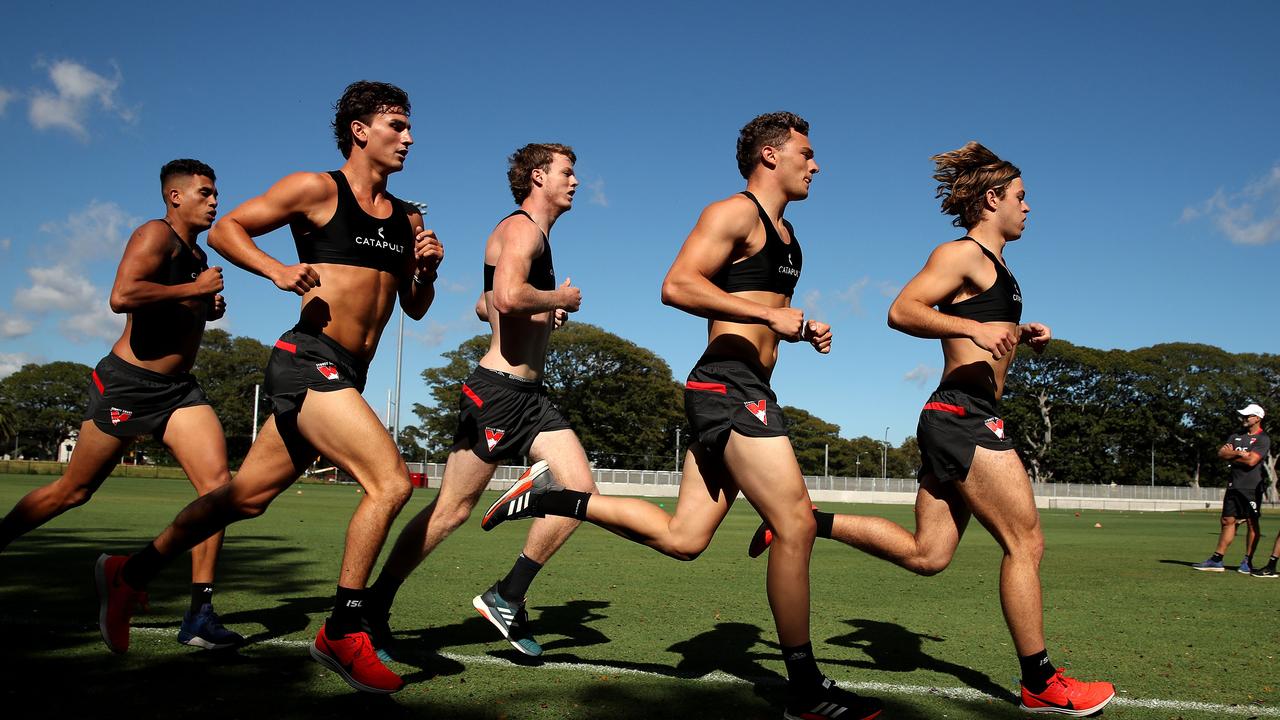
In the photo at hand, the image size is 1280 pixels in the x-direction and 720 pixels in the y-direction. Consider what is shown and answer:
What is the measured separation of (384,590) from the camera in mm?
4758

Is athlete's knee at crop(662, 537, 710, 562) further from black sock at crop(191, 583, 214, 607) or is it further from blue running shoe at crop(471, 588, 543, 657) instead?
black sock at crop(191, 583, 214, 607)

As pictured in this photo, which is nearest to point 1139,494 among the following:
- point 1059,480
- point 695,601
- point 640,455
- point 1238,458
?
point 1059,480

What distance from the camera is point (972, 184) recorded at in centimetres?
485

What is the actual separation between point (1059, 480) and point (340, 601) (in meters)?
86.7

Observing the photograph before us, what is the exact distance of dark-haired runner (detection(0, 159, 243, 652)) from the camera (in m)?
4.99

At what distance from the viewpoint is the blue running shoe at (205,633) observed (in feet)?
15.2

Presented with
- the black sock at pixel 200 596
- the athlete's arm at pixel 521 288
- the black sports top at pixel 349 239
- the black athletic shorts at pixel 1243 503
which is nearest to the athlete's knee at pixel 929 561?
the athlete's arm at pixel 521 288

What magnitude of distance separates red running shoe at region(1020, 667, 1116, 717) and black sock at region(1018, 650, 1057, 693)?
2cm

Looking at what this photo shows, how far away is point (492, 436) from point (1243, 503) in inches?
450

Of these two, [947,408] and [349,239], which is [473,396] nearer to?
[349,239]

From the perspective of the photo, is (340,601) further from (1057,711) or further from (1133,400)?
(1133,400)

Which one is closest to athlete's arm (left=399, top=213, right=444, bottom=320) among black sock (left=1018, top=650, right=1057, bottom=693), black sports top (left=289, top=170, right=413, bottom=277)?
black sports top (left=289, top=170, right=413, bottom=277)

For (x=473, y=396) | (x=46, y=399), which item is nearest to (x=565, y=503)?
(x=473, y=396)

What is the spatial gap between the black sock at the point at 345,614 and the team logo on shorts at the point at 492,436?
3.92ft
